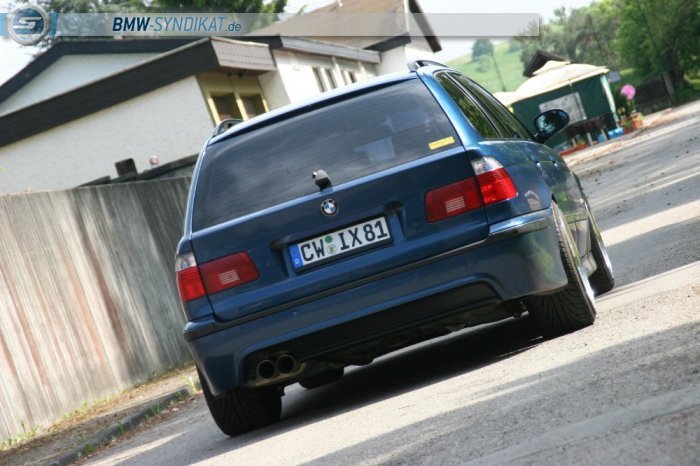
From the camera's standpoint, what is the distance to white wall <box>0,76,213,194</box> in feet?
92.6

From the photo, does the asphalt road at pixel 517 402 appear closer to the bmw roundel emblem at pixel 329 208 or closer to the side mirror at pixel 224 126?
the bmw roundel emblem at pixel 329 208

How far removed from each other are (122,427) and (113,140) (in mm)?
19245

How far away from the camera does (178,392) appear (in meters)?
11.8

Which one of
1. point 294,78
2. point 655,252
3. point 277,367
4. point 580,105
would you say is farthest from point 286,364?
point 580,105

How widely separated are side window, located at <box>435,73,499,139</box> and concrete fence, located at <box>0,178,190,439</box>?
17.1 feet

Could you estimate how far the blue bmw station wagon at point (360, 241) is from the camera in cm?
679

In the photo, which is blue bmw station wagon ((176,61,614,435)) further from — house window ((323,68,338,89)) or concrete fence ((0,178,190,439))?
house window ((323,68,338,89))

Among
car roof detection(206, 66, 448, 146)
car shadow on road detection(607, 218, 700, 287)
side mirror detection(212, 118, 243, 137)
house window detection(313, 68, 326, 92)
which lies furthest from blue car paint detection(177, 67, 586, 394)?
house window detection(313, 68, 326, 92)

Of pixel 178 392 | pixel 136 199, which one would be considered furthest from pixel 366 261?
pixel 136 199

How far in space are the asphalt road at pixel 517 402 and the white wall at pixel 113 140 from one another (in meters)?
17.5

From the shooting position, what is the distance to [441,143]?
22.8 ft

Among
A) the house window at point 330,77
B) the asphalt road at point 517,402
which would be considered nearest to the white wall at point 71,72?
the house window at point 330,77

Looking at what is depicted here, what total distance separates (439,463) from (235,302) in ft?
7.60

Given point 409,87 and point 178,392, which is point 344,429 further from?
point 178,392
